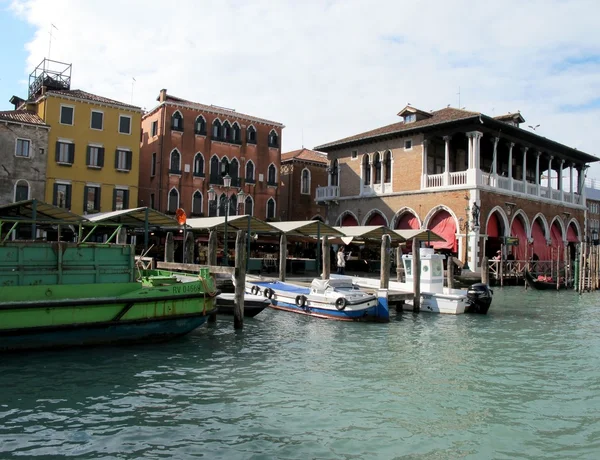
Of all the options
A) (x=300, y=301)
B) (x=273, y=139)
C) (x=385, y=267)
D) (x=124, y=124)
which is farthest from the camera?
(x=273, y=139)

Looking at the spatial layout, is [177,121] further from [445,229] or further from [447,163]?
[445,229]

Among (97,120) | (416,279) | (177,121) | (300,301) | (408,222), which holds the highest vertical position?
(177,121)

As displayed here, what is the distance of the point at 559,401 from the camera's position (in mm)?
7828

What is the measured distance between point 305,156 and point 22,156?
18.5m

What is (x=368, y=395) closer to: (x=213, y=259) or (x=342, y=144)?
(x=213, y=259)

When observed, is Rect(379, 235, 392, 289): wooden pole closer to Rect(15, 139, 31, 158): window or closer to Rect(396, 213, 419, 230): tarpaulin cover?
Rect(396, 213, 419, 230): tarpaulin cover

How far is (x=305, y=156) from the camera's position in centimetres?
3947

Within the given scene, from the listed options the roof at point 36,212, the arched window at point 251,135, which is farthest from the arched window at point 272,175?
the roof at point 36,212

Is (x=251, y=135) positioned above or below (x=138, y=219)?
above

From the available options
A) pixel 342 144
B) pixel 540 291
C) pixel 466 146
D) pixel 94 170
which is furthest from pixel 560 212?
pixel 94 170

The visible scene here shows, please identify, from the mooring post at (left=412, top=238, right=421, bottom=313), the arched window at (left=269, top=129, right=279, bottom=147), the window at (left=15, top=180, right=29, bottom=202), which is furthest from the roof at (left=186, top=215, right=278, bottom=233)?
the arched window at (left=269, top=129, right=279, bottom=147)

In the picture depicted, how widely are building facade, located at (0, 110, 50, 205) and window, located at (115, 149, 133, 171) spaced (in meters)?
3.55

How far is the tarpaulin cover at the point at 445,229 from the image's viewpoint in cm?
2798

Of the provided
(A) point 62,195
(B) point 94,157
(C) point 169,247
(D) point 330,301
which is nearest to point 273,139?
(B) point 94,157
